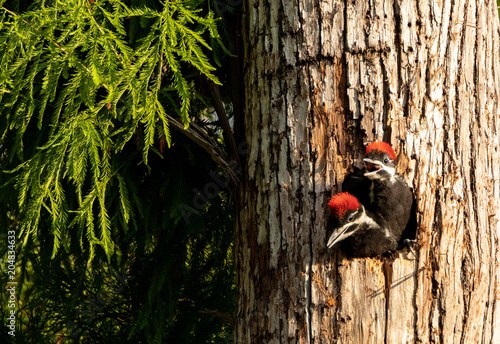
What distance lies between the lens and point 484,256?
209cm

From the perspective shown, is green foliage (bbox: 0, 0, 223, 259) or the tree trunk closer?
green foliage (bbox: 0, 0, 223, 259)

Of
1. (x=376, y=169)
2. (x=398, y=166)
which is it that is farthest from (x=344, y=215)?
(x=398, y=166)

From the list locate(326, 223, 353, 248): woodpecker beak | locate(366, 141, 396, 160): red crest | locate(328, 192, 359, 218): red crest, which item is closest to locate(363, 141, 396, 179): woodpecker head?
locate(366, 141, 396, 160): red crest

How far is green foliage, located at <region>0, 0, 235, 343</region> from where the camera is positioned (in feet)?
6.27

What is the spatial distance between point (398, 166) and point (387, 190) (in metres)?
0.11

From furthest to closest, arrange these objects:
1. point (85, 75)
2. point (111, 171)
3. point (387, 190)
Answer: point (111, 171), point (387, 190), point (85, 75)

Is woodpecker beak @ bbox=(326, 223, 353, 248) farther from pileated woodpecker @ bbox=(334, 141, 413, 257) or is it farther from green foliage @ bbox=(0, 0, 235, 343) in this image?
green foliage @ bbox=(0, 0, 235, 343)

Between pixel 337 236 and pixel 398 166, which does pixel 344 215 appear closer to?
pixel 337 236

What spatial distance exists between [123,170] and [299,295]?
1.06 meters

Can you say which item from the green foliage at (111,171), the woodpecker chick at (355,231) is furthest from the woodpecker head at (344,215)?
the green foliage at (111,171)

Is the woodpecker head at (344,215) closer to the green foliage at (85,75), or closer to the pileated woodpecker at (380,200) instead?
the pileated woodpecker at (380,200)

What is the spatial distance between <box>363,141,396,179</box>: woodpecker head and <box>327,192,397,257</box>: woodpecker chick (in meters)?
0.13

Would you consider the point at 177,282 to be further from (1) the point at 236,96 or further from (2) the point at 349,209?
(2) the point at 349,209

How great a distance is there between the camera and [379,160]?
6.43ft
